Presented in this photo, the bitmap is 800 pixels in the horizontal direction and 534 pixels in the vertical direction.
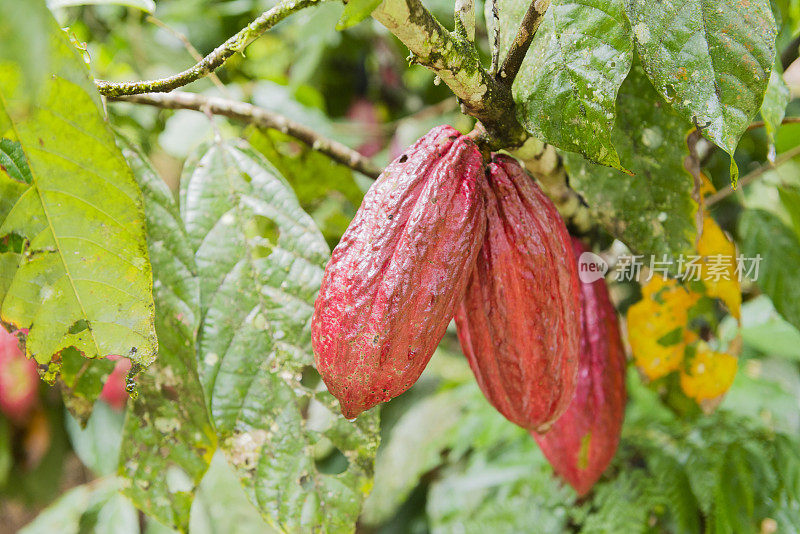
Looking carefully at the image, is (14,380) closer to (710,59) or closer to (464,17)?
(464,17)

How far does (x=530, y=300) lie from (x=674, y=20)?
0.24m

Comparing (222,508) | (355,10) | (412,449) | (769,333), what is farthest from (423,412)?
(355,10)

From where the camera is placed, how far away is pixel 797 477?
857mm

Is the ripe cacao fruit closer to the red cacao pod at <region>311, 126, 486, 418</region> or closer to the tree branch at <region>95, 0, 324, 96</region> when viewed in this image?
the red cacao pod at <region>311, 126, 486, 418</region>

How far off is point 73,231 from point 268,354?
0.75 feet

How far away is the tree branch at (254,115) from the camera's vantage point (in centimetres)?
71

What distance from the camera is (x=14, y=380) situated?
1455 millimetres

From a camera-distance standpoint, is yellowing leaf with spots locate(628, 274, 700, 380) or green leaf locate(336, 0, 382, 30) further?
yellowing leaf with spots locate(628, 274, 700, 380)

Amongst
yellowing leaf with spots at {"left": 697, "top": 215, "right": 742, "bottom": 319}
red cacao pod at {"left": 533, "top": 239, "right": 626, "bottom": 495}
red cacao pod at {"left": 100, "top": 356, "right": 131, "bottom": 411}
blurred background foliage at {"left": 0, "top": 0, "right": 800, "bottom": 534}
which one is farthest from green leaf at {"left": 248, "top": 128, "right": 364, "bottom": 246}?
red cacao pod at {"left": 100, "top": 356, "right": 131, "bottom": 411}

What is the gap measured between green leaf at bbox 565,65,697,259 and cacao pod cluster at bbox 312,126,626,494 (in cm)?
11

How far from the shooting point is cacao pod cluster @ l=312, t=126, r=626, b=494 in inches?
19.0

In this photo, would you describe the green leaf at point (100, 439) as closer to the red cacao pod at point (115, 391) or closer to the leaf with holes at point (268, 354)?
the red cacao pod at point (115, 391)

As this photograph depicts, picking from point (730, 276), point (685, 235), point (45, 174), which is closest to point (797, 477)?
point (730, 276)

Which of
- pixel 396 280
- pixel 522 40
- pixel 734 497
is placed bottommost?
pixel 734 497
